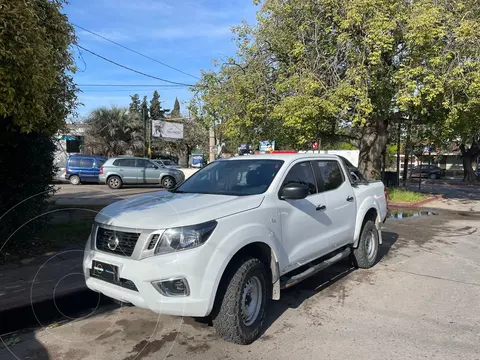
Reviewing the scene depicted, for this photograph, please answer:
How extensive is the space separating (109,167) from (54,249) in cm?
1411

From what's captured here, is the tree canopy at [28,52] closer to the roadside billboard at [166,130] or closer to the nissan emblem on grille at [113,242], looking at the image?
the nissan emblem on grille at [113,242]

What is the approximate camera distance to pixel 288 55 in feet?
47.5

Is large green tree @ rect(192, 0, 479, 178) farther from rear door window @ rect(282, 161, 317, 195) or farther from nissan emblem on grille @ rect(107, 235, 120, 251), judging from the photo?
nissan emblem on grille @ rect(107, 235, 120, 251)

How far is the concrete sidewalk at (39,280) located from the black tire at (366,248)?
4.13 m

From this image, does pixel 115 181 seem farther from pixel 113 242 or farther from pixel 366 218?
pixel 113 242

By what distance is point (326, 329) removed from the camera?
416 centimetres

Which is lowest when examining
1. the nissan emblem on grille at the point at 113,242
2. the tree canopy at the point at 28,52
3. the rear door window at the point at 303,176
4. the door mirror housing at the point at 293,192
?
the nissan emblem on grille at the point at 113,242

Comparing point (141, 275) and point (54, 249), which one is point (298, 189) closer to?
point (141, 275)

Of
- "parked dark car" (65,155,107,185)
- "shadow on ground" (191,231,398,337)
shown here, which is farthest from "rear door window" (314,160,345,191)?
"parked dark car" (65,155,107,185)

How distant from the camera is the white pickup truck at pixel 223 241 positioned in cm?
333

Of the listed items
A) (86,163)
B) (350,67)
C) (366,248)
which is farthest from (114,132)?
(366,248)

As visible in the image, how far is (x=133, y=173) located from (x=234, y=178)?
663 inches

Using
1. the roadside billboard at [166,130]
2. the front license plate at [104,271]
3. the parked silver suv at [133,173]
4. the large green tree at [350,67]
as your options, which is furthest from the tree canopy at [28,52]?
the roadside billboard at [166,130]

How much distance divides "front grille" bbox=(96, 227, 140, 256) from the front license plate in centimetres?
14
